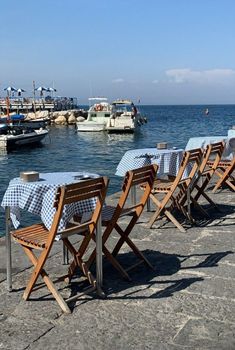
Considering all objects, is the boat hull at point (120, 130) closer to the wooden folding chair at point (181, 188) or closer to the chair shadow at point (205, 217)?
the chair shadow at point (205, 217)

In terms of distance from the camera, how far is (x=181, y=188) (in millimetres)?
7176

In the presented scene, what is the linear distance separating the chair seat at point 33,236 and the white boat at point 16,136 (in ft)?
108

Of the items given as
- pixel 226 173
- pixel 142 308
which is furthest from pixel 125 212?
pixel 226 173

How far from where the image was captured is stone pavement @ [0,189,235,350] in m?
3.51

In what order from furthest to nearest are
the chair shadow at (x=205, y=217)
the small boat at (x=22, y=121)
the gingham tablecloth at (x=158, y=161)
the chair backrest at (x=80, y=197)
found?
the small boat at (x=22, y=121) → the gingham tablecloth at (x=158, y=161) → the chair shadow at (x=205, y=217) → the chair backrest at (x=80, y=197)

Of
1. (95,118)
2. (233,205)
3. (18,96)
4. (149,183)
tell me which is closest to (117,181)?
(233,205)

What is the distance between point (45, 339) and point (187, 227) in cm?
353

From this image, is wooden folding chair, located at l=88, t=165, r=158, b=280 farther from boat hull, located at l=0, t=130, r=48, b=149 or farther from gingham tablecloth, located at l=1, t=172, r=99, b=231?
boat hull, located at l=0, t=130, r=48, b=149

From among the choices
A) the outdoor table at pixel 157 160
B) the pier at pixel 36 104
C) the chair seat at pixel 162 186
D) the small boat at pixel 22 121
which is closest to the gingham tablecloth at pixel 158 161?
the outdoor table at pixel 157 160

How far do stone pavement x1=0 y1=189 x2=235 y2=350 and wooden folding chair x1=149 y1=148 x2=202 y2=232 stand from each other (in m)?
0.94

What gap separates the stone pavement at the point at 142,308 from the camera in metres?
3.51

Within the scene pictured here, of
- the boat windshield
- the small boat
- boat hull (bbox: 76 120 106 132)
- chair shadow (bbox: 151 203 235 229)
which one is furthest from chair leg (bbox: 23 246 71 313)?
the boat windshield

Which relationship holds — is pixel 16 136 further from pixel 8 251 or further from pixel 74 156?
pixel 8 251

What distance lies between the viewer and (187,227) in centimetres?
677
